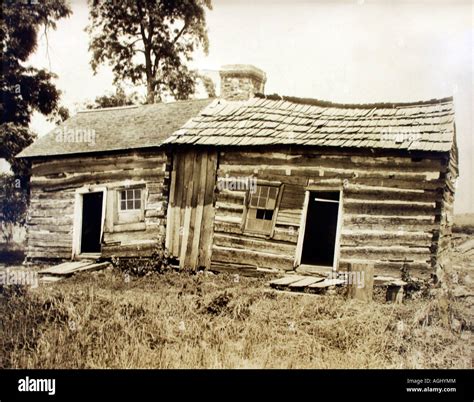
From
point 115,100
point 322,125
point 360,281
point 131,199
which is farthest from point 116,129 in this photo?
point 360,281

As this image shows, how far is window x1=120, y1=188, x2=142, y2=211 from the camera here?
11031mm

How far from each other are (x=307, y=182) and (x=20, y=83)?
10.7 m

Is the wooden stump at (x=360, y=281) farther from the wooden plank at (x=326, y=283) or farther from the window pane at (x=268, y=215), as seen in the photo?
the window pane at (x=268, y=215)

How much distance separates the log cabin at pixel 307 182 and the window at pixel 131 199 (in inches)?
44.4

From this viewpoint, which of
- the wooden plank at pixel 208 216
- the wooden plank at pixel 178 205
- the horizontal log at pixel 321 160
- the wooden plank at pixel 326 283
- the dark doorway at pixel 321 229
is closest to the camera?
the wooden plank at pixel 326 283

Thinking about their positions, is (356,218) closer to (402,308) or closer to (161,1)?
(402,308)

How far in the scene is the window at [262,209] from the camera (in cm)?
954

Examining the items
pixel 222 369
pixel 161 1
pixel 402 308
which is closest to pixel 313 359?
pixel 222 369

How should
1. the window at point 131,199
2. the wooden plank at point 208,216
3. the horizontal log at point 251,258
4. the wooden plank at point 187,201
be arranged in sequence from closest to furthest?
the horizontal log at point 251,258
the wooden plank at point 208,216
the wooden plank at point 187,201
the window at point 131,199

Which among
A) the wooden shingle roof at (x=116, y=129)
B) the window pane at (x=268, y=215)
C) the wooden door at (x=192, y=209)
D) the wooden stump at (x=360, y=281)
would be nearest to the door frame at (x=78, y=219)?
the wooden shingle roof at (x=116, y=129)

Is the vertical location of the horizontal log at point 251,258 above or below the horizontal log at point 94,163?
below

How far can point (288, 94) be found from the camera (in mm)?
11070

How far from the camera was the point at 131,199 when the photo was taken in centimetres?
1111

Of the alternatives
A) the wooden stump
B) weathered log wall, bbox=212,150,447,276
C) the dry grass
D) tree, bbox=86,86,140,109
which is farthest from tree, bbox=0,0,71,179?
the wooden stump
